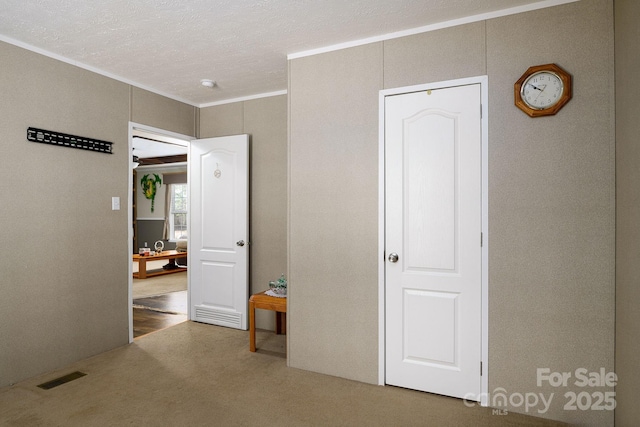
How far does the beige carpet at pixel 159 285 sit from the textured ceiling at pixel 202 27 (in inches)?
151

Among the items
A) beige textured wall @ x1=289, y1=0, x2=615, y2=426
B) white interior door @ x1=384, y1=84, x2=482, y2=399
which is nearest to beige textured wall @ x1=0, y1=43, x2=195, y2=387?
beige textured wall @ x1=289, y1=0, x2=615, y2=426

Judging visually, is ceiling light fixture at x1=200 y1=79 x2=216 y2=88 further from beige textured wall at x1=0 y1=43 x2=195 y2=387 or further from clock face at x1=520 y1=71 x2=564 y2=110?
clock face at x1=520 y1=71 x2=564 y2=110

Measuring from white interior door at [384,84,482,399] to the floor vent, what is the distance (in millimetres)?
2420

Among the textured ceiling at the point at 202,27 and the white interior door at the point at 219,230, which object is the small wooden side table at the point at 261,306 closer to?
the white interior door at the point at 219,230

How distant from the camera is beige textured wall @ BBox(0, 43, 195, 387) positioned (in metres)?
2.82

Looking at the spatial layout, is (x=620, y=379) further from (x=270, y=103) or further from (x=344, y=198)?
(x=270, y=103)

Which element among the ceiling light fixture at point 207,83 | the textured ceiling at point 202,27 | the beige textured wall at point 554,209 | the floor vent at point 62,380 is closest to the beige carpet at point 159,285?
the floor vent at point 62,380

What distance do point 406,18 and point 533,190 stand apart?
1407 mm

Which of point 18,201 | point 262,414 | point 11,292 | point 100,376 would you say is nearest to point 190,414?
point 262,414

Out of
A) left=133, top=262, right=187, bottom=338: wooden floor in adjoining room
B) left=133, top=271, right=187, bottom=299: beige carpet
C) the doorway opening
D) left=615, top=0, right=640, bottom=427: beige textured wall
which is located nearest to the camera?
left=615, top=0, right=640, bottom=427: beige textured wall

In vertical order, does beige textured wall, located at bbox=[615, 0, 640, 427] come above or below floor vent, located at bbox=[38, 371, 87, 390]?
above

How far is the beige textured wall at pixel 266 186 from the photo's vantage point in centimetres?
409

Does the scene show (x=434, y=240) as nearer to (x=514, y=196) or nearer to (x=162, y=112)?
(x=514, y=196)

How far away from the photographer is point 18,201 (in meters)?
2.86
